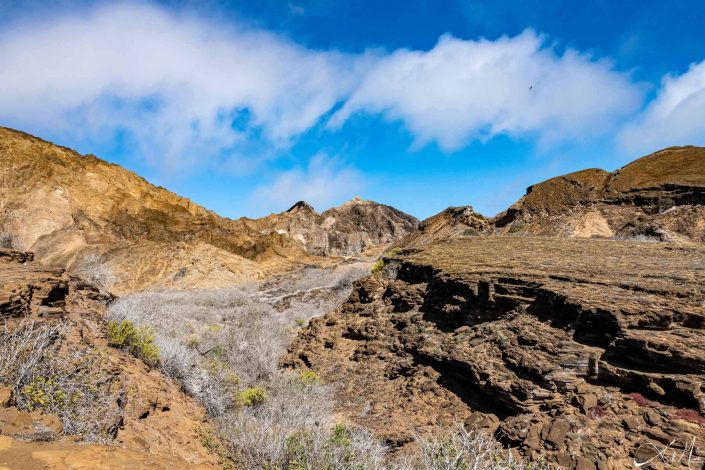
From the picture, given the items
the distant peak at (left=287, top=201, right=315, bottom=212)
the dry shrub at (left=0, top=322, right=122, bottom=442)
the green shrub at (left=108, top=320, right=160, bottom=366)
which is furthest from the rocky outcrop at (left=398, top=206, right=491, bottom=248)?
the distant peak at (left=287, top=201, right=315, bottom=212)

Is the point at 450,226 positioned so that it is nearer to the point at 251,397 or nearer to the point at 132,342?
the point at 251,397

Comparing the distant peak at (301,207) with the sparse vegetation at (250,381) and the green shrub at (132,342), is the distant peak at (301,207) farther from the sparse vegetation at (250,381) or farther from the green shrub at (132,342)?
the green shrub at (132,342)

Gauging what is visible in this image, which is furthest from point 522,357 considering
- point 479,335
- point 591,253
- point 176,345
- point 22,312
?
point 22,312

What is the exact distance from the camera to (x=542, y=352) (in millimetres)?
6848

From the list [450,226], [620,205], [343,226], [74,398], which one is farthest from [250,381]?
[343,226]

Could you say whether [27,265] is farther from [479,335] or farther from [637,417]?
[637,417]

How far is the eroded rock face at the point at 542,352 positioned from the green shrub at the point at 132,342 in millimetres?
3884

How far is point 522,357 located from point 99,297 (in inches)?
386

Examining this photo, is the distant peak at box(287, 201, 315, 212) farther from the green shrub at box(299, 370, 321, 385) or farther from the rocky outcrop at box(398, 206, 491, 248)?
the green shrub at box(299, 370, 321, 385)

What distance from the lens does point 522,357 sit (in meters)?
6.92

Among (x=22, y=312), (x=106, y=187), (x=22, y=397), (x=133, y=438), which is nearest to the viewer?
(x=22, y=397)

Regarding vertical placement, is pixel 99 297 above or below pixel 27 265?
below

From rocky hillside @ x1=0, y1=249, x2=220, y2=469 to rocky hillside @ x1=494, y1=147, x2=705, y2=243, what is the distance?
18.0 meters

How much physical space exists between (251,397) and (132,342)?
2406mm
